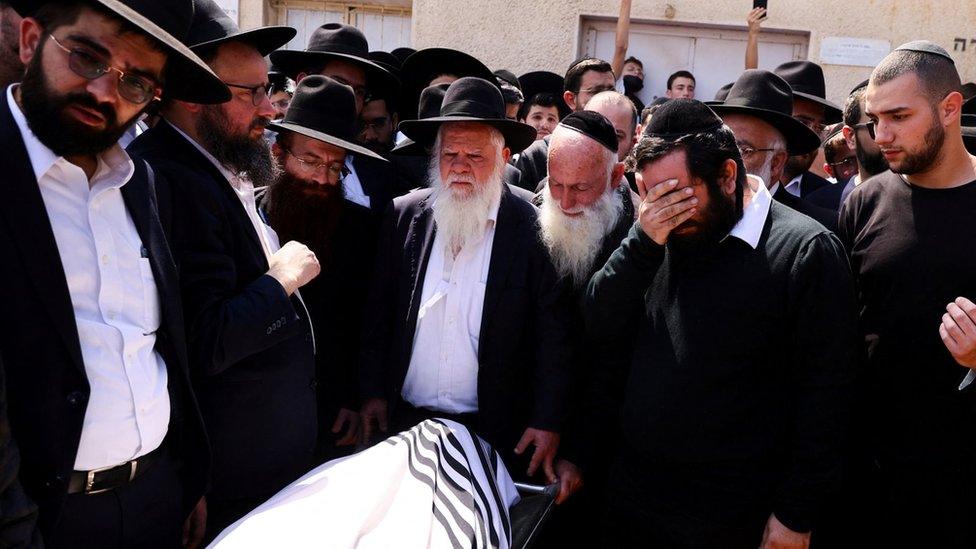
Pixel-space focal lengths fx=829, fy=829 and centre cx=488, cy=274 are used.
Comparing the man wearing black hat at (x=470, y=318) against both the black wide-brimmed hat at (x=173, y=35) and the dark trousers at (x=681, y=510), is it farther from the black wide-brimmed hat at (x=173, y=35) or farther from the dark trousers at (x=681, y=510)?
the black wide-brimmed hat at (x=173, y=35)

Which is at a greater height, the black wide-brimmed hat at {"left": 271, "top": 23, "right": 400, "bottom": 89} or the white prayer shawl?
the black wide-brimmed hat at {"left": 271, "top": 23, "right": 400, "bottom": 89}

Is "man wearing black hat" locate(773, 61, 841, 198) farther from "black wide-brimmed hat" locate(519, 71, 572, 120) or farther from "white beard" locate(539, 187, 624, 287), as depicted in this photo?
"black wide-brimmed hat" locate(519, 71, 572, 120)

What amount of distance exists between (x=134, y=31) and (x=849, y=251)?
2506 mm

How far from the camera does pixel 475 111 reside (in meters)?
3.56

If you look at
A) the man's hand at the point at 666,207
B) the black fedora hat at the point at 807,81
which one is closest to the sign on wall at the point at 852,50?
the black fedora hat at the point at 807,81

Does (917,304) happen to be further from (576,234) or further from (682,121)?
(576,234)

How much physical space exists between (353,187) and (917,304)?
2.61 meters

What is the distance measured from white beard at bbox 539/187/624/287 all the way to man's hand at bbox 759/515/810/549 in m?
1.18

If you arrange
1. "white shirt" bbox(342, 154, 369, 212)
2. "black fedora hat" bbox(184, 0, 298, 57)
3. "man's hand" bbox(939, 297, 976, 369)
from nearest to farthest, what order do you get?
1. "man's hand" bbox(939, 297, 976, 369)
2. "black fedora hat" bbox(184, 0, 298, 57)
3. "white shirt" bbox(342, 154, 369, 212)

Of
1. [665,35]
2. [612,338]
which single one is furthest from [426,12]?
[612,338]

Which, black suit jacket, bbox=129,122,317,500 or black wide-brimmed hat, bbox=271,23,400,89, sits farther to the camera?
black wide-brimmed hat, bbox=271,23,400,89

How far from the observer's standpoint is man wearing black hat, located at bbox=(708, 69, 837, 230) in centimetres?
366

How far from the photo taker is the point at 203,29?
299cm

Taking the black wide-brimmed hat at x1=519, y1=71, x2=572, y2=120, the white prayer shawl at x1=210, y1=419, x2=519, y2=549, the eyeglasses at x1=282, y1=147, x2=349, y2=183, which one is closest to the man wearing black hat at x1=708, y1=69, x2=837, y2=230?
the eyeglasses at x1=282, y1=147, x2=349, y2=183
